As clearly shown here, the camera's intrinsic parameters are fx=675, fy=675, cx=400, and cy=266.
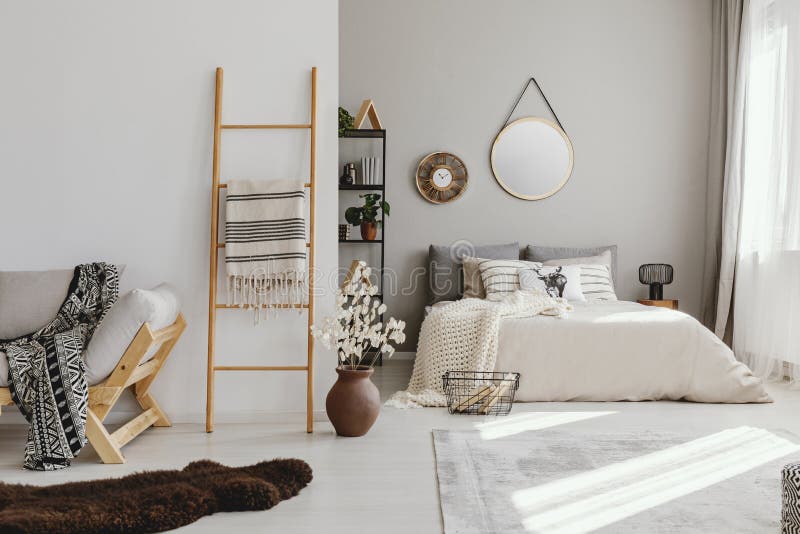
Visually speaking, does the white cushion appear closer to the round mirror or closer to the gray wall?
the gray wall

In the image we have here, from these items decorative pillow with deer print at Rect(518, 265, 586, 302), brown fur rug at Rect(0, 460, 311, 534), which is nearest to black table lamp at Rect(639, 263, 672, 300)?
decorative pillow with deer print at Rect(518, 265, 586, 302)

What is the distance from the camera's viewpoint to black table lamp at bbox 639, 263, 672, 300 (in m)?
5.23

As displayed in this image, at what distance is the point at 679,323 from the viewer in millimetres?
3809

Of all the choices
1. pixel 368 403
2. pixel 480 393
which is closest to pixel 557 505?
pixel 368 403

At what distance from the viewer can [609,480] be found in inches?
95.2

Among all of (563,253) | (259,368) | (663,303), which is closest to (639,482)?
(259,368)

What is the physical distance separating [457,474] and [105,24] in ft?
8.65

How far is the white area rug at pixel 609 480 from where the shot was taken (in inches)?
80.7

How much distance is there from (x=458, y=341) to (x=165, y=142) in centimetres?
190

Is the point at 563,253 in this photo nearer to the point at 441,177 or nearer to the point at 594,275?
the point at 594,275

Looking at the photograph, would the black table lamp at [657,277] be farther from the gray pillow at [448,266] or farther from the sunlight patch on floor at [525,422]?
the sunlight patch on floor at [525,422]

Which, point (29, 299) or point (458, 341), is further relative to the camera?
point (458, 341)

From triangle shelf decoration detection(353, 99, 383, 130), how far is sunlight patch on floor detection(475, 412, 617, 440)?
2.61 metres

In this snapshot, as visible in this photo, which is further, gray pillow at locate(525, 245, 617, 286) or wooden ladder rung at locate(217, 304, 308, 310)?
gray pillow at locate(525, 245, 617, 286)
